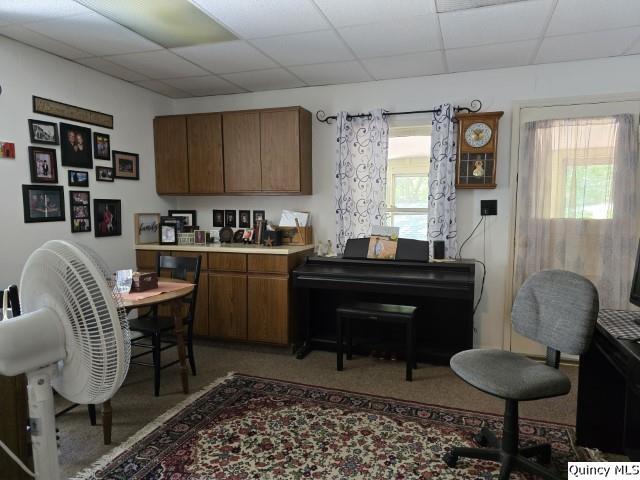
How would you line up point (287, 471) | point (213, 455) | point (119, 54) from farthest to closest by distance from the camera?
1. point (119, 54)
2. point (213, 455)
3. point (287, 471)

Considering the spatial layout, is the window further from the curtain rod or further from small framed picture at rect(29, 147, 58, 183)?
small framed picture at rect(29, 147, 58, 183)

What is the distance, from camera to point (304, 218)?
3963 millimetres

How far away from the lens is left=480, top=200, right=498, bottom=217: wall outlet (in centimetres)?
346

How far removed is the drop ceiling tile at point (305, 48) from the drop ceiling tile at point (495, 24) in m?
0.71

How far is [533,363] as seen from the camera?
6.71 ft

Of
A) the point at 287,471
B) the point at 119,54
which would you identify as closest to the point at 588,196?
the point at 287,471

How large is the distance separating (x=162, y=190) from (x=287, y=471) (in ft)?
9.86

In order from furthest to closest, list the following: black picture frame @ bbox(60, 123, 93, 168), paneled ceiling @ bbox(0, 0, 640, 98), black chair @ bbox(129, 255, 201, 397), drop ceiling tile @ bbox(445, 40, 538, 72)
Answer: black picture frame @ bbox(60, 123, 93, 168)
drop ceiling tile @ bbox(445, 40, 538, 72)
black chair @ bbox(129, 255, 201, 397)
paneled ceiling @ bbox(0, 0, 640, 98)

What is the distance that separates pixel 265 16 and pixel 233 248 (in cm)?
190

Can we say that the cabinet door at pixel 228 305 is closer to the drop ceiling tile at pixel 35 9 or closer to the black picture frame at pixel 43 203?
the black picture frame at pixel 43 203

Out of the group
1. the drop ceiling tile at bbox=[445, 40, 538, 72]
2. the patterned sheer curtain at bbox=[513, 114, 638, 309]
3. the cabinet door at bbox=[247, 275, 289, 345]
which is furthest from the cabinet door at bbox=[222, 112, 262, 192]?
the patterned sheer curtain at bbox=[513, 114, 638, 309]

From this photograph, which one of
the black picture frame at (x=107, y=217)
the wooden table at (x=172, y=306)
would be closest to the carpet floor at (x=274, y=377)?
the wooden table at (x=172, y=306)

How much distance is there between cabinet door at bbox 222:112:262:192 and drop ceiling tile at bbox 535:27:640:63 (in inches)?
91.7

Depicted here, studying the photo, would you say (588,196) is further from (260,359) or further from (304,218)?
(260,359)
